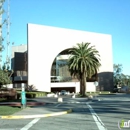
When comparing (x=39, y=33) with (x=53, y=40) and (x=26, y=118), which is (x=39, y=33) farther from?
(x=26, y=118)

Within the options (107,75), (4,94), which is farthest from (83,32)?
(4,94)

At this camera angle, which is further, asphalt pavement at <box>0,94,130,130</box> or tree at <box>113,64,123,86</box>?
tree at <box>113,64,123,86</box>

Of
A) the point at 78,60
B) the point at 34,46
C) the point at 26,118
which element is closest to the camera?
the point at 26,118

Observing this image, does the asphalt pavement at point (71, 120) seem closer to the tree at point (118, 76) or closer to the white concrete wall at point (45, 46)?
the white concrete wall at point (45, 46)

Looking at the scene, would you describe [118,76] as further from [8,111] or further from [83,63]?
[8,111]

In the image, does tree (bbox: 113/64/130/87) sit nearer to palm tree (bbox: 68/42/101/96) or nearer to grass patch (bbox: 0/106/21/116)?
palm tree (bbox: 68/42/101/96)

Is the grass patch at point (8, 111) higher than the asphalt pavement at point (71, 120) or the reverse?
higher

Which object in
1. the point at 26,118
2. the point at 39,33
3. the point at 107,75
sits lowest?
the point at 26,118

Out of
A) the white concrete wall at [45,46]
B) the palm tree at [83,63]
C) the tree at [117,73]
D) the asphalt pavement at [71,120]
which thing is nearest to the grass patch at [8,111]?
the asphalt pavement at [71,120]

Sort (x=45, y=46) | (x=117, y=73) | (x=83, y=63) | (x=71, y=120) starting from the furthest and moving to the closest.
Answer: (x=117, y=73) < (x=45, y=46) < (x=83, y=63) < (x=71, y=120)

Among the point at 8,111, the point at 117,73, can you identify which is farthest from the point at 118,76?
the point at 8,111

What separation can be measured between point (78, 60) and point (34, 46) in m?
22.8

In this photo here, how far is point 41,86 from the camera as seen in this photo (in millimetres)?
70812

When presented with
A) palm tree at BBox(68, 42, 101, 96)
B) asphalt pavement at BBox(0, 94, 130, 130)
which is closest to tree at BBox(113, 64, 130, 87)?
palm tree at BBox(68, 42, 101, 96)
